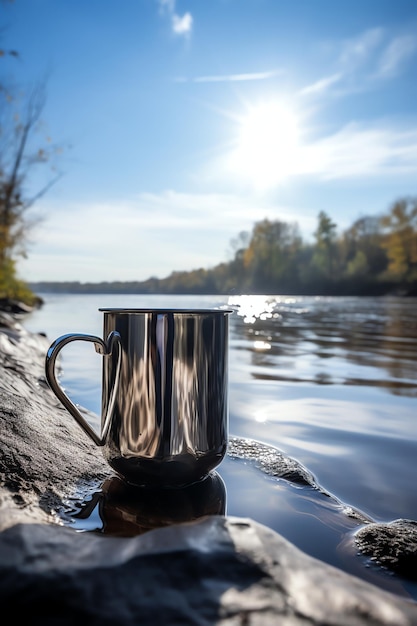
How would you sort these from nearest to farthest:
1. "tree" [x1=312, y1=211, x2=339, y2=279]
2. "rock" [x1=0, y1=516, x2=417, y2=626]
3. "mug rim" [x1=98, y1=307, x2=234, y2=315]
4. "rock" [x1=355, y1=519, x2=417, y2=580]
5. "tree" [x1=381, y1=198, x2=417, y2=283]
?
"rock" [x1=0, y1=516, x2=417, y2=626], "rock" [x1=355, y1=519, x2=417, y2=580], "mug rim" [x1=98, y1=307, x2=234, y2=315], "tree" [x1=381, y1=198, x2=417, y2=283], "tree" [x1=312, y1=211, x2=339, y2=279]

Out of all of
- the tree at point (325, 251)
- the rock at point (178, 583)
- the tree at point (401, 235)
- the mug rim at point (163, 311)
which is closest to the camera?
the rock at point (178, 583)

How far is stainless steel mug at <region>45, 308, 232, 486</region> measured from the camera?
1274 mm

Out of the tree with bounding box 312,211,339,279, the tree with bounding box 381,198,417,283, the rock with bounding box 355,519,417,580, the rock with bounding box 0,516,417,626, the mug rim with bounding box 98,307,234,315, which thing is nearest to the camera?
the rock with bounding box 0,516,417,626

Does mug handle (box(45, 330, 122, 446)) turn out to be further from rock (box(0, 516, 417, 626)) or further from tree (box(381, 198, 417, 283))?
tree (box(381, 198, 417, 283))

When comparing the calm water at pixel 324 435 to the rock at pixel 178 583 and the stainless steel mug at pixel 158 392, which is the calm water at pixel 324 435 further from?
the rock at pixel 178 583

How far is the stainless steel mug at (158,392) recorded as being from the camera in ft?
4.18

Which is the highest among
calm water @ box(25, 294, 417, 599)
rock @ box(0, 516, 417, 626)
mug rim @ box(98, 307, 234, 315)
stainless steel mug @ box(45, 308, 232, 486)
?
mug rim @ box(98, 307, 234, 315)

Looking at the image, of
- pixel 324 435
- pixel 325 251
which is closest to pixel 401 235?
pixel 325 251

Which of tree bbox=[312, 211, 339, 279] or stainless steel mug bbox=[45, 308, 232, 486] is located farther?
tree bbox=[312, 211, 339, 279]

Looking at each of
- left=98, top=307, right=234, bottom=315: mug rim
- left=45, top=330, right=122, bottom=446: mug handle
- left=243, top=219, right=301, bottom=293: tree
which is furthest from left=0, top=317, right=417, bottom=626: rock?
left=243, top=219, right=301, bottom=293: tree

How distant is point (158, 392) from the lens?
128 cm

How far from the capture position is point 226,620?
68 cm

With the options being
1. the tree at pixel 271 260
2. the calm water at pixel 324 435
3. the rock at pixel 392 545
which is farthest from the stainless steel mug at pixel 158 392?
the tree at pixel 271 260

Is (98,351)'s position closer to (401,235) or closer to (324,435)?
(324,435)
